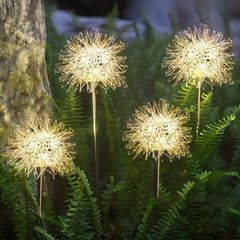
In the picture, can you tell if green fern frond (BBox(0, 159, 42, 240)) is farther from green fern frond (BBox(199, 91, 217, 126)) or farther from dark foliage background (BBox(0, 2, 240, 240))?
green fern frond (BBox(199, 91, 217, 126))

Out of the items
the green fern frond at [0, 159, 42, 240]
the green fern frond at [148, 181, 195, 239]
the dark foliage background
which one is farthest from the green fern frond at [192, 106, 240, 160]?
the green fern frond at [0, 159, 42, 240]

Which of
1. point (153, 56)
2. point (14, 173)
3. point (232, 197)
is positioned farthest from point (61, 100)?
point (153, 56)

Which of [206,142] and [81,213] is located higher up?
[206,142]

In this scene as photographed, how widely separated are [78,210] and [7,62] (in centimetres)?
41

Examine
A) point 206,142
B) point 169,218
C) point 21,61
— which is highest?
point 21,61

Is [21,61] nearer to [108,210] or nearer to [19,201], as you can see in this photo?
[19,201]

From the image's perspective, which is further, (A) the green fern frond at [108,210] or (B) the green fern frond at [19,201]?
(A) the green fern frond at [108,210]

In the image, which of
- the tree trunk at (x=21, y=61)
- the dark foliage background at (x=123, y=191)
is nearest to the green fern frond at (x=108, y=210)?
the dark foliage background at (x=123, y=191)

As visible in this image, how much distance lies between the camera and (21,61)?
0.98 meters

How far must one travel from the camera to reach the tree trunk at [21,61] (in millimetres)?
944

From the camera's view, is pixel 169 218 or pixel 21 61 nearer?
pixel 169 218

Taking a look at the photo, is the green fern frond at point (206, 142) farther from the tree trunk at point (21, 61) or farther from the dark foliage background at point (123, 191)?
the tree trunk at point (21, 61)

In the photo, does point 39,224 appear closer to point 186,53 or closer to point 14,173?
point 14,173

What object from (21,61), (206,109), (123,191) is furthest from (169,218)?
(21,61)
